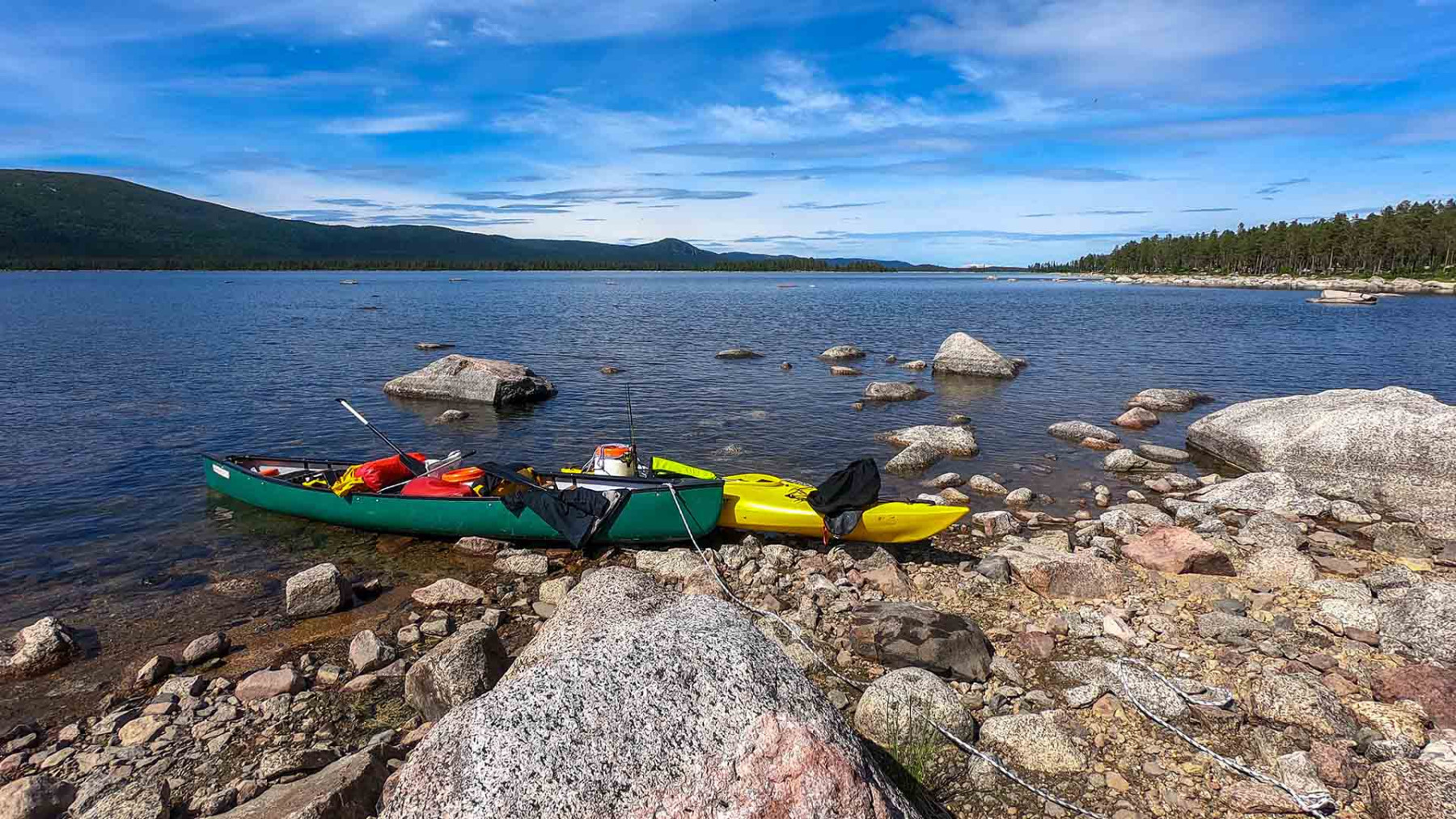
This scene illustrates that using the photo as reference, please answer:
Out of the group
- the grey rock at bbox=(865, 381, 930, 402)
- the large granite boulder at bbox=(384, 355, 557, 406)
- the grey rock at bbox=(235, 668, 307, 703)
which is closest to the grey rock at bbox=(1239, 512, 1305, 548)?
the grey rock at bbox=(235, 668, 307, 703)

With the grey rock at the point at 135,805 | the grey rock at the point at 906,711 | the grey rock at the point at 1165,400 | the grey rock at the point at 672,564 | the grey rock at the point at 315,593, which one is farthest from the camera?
the grey rock at the point at 1165,400

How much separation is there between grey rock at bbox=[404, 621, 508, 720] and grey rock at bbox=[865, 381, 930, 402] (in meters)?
20.8

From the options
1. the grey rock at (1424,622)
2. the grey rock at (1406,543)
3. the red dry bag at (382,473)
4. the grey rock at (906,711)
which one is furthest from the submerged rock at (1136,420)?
the red dry bag at (382,473)

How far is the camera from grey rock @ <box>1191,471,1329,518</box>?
13.9 metres

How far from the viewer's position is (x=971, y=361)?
1264 inches

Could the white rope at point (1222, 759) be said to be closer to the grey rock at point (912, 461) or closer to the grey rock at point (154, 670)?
the grey rock at point (912, 461)

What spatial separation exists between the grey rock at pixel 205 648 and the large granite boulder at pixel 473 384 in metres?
16.7

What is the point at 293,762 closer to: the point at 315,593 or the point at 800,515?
the point at 315,593

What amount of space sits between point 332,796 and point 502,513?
8.08 metres

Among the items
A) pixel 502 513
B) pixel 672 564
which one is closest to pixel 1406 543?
pixel 672 564

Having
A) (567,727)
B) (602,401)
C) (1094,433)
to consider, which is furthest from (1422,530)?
(602,401)

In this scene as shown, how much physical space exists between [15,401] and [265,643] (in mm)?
24801

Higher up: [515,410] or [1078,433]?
[1078,433]

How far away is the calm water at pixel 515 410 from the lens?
47.3 feet
